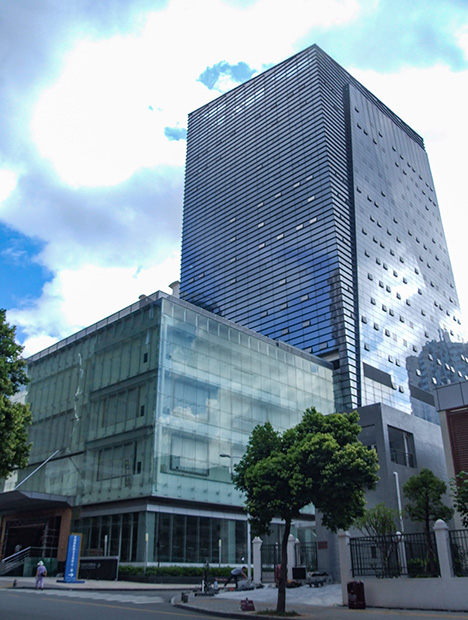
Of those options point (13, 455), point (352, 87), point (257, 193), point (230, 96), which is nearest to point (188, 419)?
point (13, 455)

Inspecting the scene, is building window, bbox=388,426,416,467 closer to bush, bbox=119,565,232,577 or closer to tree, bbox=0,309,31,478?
bush, bbox=119,565,232,577

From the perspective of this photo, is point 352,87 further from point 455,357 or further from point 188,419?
point 188,419

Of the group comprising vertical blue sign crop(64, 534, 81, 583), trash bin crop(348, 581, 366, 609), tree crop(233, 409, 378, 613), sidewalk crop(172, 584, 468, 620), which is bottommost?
sidewalk crop(172, 584, 468, 620)

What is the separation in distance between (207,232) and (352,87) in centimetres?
4615

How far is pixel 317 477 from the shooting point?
2145 centimetres

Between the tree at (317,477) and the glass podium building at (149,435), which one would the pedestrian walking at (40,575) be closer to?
the glass podium building at (149,435)

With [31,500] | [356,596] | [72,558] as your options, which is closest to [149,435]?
[72,558]

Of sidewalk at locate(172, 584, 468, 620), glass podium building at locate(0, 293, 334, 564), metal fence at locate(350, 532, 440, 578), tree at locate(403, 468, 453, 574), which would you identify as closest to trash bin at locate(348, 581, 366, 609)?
sidewalk at locate(172, 584, 468, 620)

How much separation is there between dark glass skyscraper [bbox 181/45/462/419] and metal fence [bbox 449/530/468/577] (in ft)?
Answer: 182

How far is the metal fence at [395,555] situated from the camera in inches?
877

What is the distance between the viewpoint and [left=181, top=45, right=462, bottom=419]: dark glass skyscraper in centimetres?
9148

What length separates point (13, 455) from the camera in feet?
70.4

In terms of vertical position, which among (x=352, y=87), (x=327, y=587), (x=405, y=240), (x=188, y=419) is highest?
(x=352, y=87)

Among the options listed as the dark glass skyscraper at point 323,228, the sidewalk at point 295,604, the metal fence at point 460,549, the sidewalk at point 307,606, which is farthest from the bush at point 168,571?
the dark glass skyscraper at point 323,228
